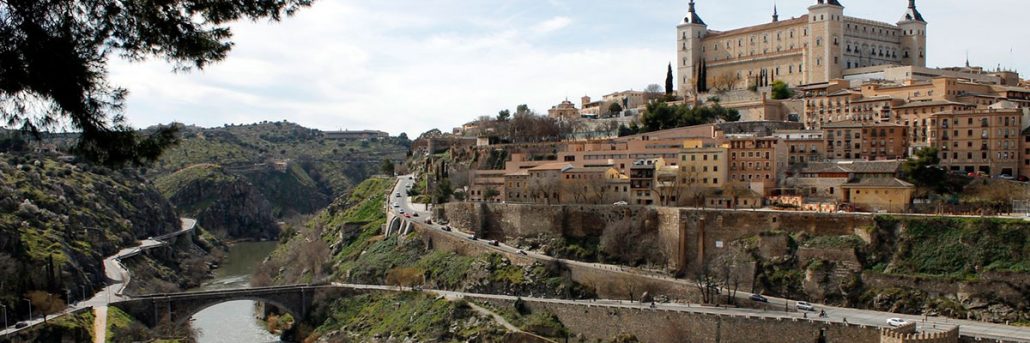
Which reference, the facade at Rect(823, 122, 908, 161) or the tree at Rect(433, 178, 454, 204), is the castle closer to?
the facade at Rect(823, 122, 908, 161)

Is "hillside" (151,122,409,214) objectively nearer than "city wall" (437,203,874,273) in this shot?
No

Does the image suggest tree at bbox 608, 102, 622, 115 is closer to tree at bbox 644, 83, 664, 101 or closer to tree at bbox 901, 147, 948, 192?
tree at bbox 644, 83, 664, 101

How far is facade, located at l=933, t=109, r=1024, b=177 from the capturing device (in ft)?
153

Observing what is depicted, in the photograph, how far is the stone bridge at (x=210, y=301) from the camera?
5075cm

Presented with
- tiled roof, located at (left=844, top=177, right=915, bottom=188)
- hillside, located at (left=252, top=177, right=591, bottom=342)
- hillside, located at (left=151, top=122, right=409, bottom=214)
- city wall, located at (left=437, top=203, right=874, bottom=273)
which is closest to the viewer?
city wall, located at (left=437, top=203, right=874, bottom=273)

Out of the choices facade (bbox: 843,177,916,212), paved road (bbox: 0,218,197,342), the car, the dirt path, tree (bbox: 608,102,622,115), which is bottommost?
the dirt path

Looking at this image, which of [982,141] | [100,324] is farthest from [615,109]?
[100,324]

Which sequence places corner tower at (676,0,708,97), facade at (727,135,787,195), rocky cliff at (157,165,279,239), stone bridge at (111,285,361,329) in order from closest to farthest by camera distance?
facade at (727,135,787,195), stone bridge at (111,285,361,329), corner tower at (676,0,708,97), rocky cliff at (157,165,279,239)

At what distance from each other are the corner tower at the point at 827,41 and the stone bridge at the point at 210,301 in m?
34.1

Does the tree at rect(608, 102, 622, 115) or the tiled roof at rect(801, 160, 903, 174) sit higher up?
the tree at rect(608, 102, 622, 115)

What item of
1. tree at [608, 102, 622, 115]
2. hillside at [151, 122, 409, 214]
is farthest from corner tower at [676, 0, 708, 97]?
hillside at [151, 122, 409, 214]

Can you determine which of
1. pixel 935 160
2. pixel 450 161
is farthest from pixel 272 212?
pixel 935 160

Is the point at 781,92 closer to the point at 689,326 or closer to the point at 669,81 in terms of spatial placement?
the point at 669,81

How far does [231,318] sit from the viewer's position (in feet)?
196
